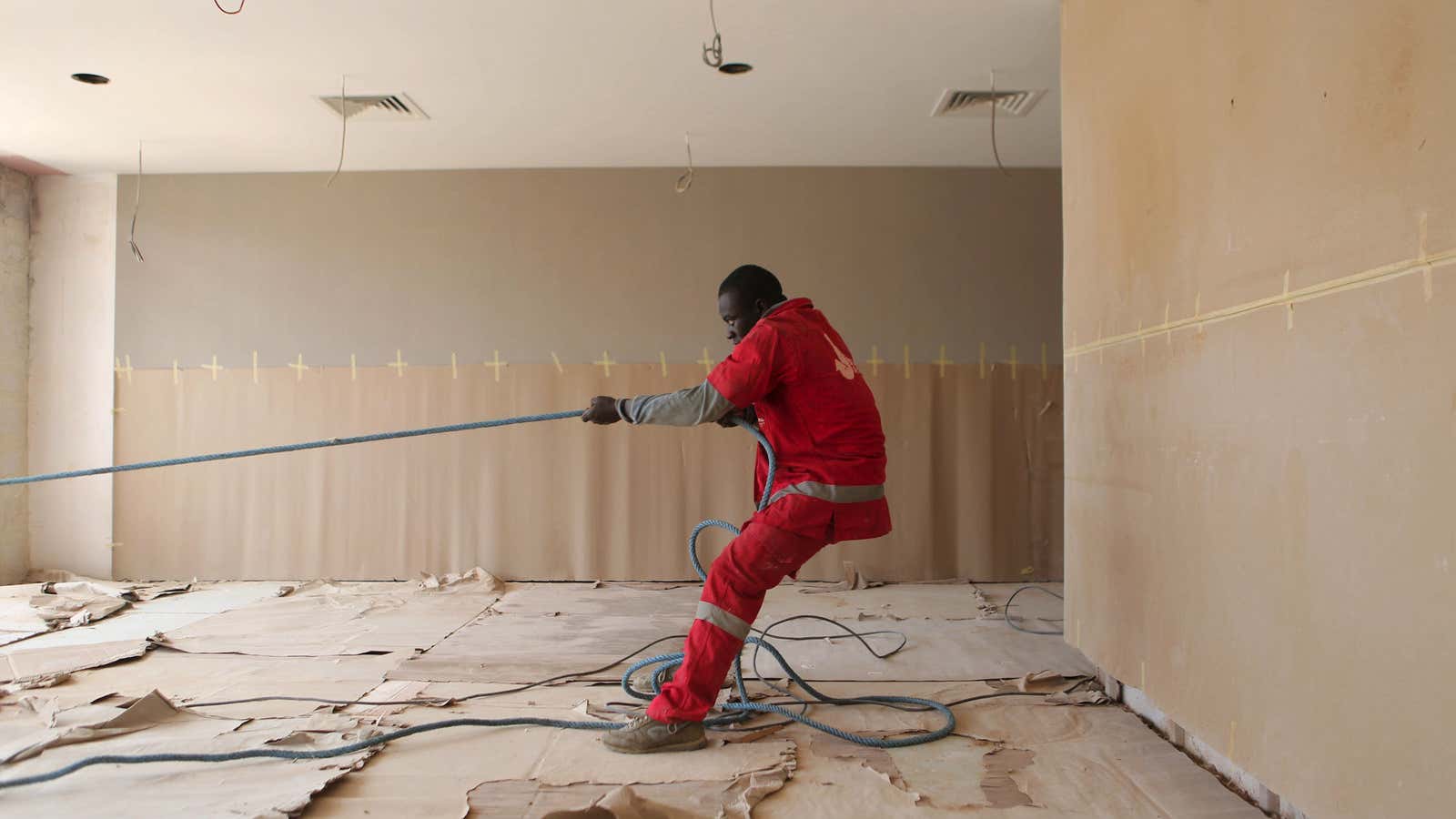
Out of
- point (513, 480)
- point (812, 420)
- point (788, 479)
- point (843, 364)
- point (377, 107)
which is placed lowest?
point (513, 480)

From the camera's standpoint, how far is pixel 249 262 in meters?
5.14

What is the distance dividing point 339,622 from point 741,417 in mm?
2415

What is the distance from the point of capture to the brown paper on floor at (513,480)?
4.97 meters

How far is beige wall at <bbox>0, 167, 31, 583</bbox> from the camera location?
4938 millimetres

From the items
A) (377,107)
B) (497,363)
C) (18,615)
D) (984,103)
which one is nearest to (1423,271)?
(984,103)

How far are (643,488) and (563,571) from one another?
674mm

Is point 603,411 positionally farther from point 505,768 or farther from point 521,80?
point 521,80

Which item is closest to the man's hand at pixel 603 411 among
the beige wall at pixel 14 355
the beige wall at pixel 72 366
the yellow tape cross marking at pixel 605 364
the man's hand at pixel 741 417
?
the man's hand at pixel 741 417

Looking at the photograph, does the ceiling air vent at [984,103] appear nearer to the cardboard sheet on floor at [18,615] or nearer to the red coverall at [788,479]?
the red coverall at [788,479]

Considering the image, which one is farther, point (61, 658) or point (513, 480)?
point (513, 480)

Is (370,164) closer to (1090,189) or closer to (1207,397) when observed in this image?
(1090,189)

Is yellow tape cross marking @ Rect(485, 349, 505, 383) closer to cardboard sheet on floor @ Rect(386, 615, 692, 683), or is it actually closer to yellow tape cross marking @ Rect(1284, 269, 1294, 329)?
cardboard sheet on floor @ Rect(386, 615, 692, 683)

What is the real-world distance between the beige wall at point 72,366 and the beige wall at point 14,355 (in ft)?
0.14

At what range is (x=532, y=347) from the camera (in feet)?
16.8
